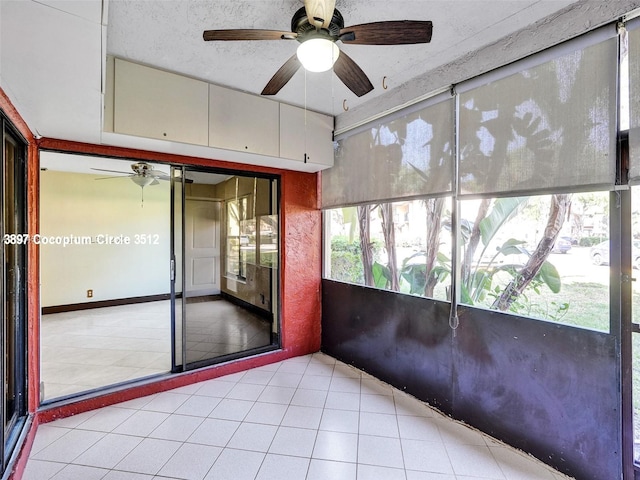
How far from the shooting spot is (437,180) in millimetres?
2461

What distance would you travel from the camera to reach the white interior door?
4555 mm

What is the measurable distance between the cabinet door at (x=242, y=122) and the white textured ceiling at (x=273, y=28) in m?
0.13

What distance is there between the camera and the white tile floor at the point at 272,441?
1.84 metres

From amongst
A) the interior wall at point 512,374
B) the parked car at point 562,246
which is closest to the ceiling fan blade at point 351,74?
the parked car at point 562,246

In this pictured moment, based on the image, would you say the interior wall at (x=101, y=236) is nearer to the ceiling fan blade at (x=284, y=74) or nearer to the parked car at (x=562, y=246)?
the ceiling fan blade at (x=284, y=74)

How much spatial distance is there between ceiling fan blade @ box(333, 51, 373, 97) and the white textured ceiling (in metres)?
0.33

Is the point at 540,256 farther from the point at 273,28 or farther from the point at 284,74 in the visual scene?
the point at 273,28

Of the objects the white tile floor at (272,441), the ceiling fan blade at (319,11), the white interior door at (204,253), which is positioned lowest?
the white tile floor at (272,441)

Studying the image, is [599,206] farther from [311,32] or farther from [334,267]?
[334,267]

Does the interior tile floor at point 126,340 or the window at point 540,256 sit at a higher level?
the window at point 540,256

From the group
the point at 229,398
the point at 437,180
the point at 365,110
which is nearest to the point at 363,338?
the point at 229,398

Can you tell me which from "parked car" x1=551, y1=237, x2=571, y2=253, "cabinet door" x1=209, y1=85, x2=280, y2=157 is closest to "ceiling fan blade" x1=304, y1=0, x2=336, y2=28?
"cabinet door" x1=209, y1=85, x2=280, y2=157

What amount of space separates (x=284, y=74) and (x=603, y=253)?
2113mm

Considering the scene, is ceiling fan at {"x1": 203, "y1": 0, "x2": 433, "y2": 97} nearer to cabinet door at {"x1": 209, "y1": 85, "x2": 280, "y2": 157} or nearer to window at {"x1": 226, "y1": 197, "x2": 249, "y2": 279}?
cabinet door at {"x1": 209, "y1": 85, "x2": 280, "y2": 157}
